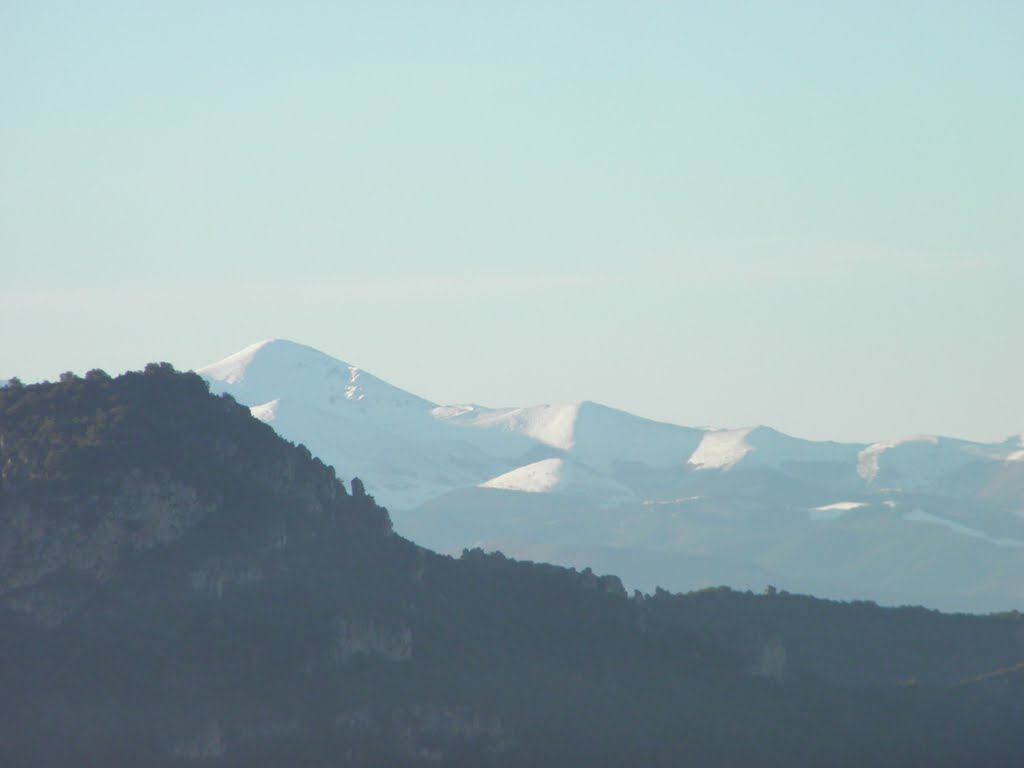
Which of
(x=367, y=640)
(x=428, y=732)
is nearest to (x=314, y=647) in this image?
(x=367, y=640)

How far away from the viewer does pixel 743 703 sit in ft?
489

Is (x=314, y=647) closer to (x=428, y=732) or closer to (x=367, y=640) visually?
(x=367, y=640)

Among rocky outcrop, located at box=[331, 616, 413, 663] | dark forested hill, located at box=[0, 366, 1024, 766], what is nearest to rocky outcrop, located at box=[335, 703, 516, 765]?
dark forested hill, located at box=[0, 366, 1024, 766]

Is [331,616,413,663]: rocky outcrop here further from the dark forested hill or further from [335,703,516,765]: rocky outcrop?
[335,703,516,765]: rocky outcrop

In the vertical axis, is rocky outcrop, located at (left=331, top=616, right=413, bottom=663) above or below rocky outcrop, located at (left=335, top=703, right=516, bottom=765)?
above

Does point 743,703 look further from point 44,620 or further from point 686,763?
point 44,620

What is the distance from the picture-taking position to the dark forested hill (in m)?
130

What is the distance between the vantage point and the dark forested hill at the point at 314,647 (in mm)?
129625

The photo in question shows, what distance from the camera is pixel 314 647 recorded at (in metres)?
138

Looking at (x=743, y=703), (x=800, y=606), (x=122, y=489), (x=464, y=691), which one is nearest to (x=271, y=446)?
(x=122, y=489)

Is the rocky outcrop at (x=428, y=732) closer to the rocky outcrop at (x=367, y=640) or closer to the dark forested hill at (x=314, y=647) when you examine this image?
the dark forested hill at (x=314, y=647)

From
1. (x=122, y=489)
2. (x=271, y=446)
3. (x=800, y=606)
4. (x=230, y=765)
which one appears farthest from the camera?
(x=800, y=606)

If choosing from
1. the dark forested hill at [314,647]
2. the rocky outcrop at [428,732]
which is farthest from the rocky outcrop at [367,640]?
the rocky outcrop at [428,732]

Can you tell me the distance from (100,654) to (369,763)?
55.2 feet
